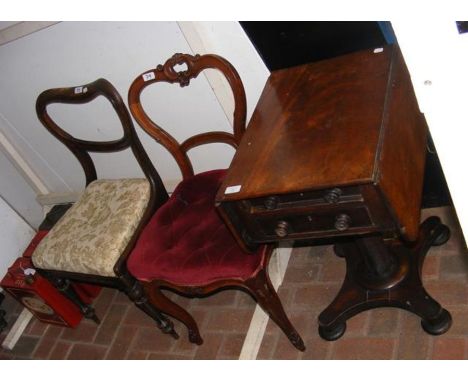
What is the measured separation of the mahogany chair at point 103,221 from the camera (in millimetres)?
2084

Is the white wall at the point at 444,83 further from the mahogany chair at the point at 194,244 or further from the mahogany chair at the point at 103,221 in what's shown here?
the mahogany chair at the point at 103,221

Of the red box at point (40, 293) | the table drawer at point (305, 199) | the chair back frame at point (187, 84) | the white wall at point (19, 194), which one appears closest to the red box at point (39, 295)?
the red box at point (40, 293)

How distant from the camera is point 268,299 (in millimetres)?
1836

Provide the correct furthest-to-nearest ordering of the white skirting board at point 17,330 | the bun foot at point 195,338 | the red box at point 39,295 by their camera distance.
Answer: the white skirting board at point 17,330 < the red box at point 39,295 < the bun foot at point 195,338

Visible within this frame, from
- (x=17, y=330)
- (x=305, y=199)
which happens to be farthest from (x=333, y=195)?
(x=17, y=330)

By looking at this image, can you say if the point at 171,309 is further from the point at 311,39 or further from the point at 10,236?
the point at 10,236

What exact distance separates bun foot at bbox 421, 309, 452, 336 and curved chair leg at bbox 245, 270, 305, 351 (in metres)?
0.53

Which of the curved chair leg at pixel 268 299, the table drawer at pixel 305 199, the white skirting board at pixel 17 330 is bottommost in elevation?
the white skirting board at pixel 17 330

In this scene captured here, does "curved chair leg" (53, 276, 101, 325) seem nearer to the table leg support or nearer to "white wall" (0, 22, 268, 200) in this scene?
"white wall" (0, 22, 268, 200)

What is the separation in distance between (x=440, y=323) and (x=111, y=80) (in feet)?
6.09

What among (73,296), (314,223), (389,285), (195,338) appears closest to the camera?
(314,223)

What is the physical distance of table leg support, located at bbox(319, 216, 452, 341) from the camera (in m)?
1.90
